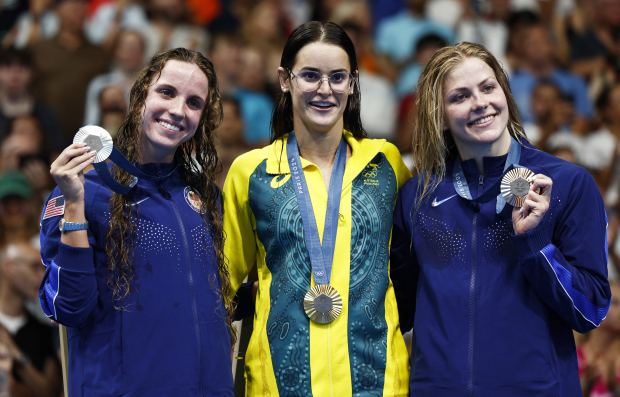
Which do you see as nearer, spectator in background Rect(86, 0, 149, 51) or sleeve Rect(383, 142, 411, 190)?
sleeve Rect(383, 142, 411, 190)

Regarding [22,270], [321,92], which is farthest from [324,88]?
[22,270]

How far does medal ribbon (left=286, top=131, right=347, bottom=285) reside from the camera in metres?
2.63

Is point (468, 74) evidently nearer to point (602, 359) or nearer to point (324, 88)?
point (324, 88)

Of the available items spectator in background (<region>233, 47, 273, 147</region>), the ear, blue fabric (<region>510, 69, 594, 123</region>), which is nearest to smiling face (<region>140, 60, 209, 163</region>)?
the ear

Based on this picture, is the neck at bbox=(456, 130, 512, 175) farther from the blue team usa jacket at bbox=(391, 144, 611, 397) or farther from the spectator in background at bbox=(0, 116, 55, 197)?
the spectator in background at bbox=(0, 116, 55, 197)

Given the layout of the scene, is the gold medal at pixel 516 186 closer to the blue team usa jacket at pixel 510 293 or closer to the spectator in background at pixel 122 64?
the blue team usa jacket at pixel 510 293

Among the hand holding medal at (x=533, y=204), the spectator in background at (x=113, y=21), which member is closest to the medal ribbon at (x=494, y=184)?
the hand holding medal at (x=533, y=204)

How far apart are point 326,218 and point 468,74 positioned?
0.84 meters

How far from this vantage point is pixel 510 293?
2.49 meters

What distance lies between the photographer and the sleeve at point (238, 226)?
2830 mm

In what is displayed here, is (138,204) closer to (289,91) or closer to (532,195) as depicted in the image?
(289,91)

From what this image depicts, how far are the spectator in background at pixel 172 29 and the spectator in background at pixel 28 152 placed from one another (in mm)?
1526

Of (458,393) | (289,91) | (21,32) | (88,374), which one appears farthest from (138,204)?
(21,32)

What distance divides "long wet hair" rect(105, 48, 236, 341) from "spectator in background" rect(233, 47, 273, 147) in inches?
154
